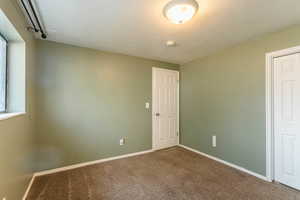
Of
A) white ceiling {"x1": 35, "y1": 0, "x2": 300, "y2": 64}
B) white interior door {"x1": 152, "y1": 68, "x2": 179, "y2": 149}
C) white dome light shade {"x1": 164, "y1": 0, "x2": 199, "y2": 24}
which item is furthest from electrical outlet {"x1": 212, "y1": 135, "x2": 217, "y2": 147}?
white dome light shade {"x1": 164, "y1": 0, "x2": 199, "y2": 24}

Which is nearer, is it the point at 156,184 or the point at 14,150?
the point at 14,150

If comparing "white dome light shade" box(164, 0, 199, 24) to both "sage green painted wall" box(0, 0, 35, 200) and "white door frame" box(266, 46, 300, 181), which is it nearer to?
"sage green painted wall" box(0, 0, 35, 200)

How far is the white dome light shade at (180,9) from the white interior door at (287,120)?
5.71 feet

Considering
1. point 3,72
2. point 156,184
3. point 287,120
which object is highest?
point 3,72

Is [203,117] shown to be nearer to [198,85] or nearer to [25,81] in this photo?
[198,85]

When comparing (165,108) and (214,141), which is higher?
(165,108)

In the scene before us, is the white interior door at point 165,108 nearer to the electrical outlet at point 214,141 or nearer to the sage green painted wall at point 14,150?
the electrical outlet at point 214,141

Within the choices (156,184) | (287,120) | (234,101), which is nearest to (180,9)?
(234,101)

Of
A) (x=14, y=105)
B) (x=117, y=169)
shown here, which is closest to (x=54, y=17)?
(x=14, y=105)

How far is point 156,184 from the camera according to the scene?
7.36 feet

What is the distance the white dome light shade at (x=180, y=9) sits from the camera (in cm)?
149

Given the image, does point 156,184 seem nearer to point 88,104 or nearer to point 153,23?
point 88,104

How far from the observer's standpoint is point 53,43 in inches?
102

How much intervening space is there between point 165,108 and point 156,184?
2040 mm
